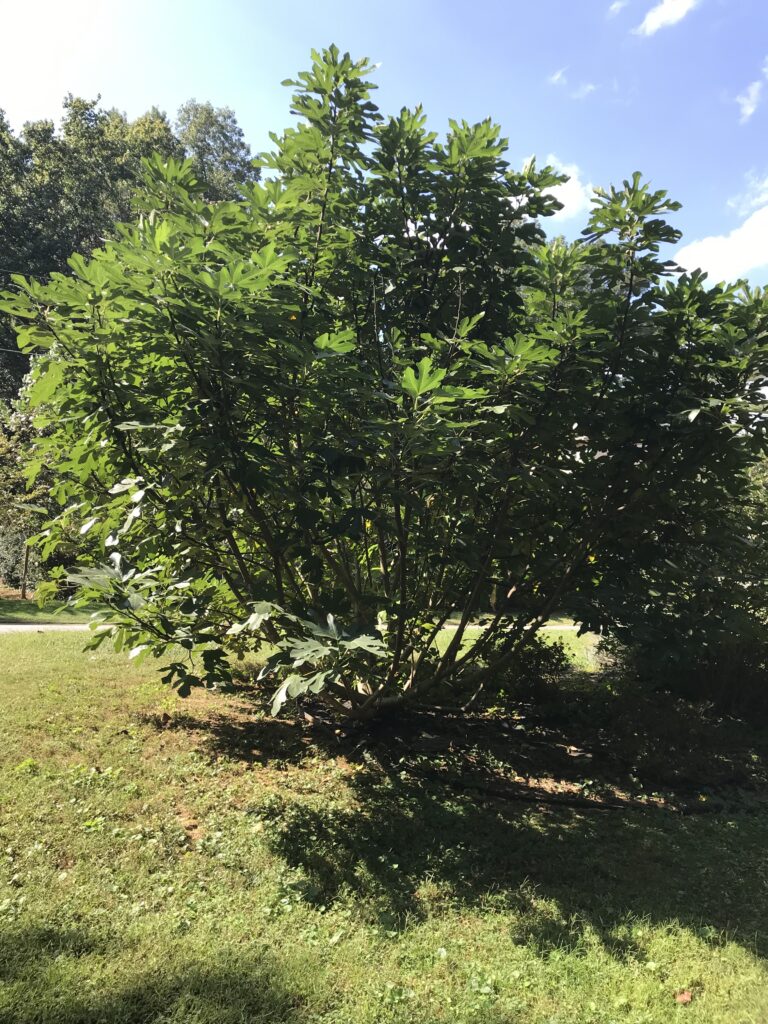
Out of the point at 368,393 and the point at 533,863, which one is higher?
the point at 368,393

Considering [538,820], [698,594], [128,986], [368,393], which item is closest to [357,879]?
[128,986]

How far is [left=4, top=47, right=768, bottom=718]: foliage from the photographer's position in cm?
346

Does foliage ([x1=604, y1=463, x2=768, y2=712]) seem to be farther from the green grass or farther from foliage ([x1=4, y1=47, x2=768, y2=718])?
the green grass

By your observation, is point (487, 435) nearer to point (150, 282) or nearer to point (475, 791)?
point (150, 282)

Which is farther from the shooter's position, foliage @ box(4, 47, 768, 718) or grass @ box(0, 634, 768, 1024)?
foliage @ box(4, 47, 768, 718)

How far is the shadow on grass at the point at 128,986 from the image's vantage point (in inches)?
97.8

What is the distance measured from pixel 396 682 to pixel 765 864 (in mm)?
3087

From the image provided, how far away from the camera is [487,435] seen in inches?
169

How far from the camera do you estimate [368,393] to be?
3469mm

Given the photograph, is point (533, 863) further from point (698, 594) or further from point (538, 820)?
point (698, 594)

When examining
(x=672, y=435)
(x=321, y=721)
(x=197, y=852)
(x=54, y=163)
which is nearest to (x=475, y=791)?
(x=321, y=721)

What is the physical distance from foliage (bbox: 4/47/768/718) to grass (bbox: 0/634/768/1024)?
104 centimetres

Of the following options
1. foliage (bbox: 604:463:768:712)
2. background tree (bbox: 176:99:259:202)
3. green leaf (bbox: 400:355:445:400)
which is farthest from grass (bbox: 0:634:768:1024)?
background tree (bbox: 176:99:259:202)

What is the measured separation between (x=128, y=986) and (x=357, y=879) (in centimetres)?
144
